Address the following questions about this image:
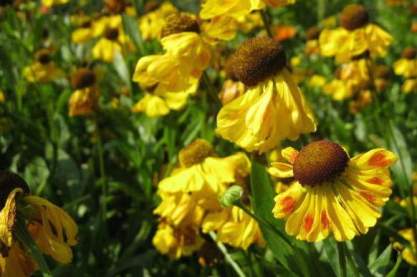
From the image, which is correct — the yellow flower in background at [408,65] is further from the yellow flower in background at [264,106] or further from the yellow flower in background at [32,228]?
the yellow flower in background at [32,228]

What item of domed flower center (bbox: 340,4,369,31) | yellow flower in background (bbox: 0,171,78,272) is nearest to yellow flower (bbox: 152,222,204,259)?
yellow flower in background (bbox: 0,171,78,272)

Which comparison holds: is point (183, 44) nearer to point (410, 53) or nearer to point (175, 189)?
point (175, 189)

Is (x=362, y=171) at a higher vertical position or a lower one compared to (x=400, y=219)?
higher

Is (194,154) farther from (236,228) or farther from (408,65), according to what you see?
(408,65)

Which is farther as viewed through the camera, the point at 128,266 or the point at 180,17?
the point at 128,266

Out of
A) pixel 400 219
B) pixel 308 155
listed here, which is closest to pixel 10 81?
pixel 400 219

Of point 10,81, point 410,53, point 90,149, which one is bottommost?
point 410,53

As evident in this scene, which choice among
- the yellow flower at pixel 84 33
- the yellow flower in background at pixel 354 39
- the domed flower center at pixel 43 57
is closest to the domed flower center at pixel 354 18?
the yellow flower in background at pixel 354 39
